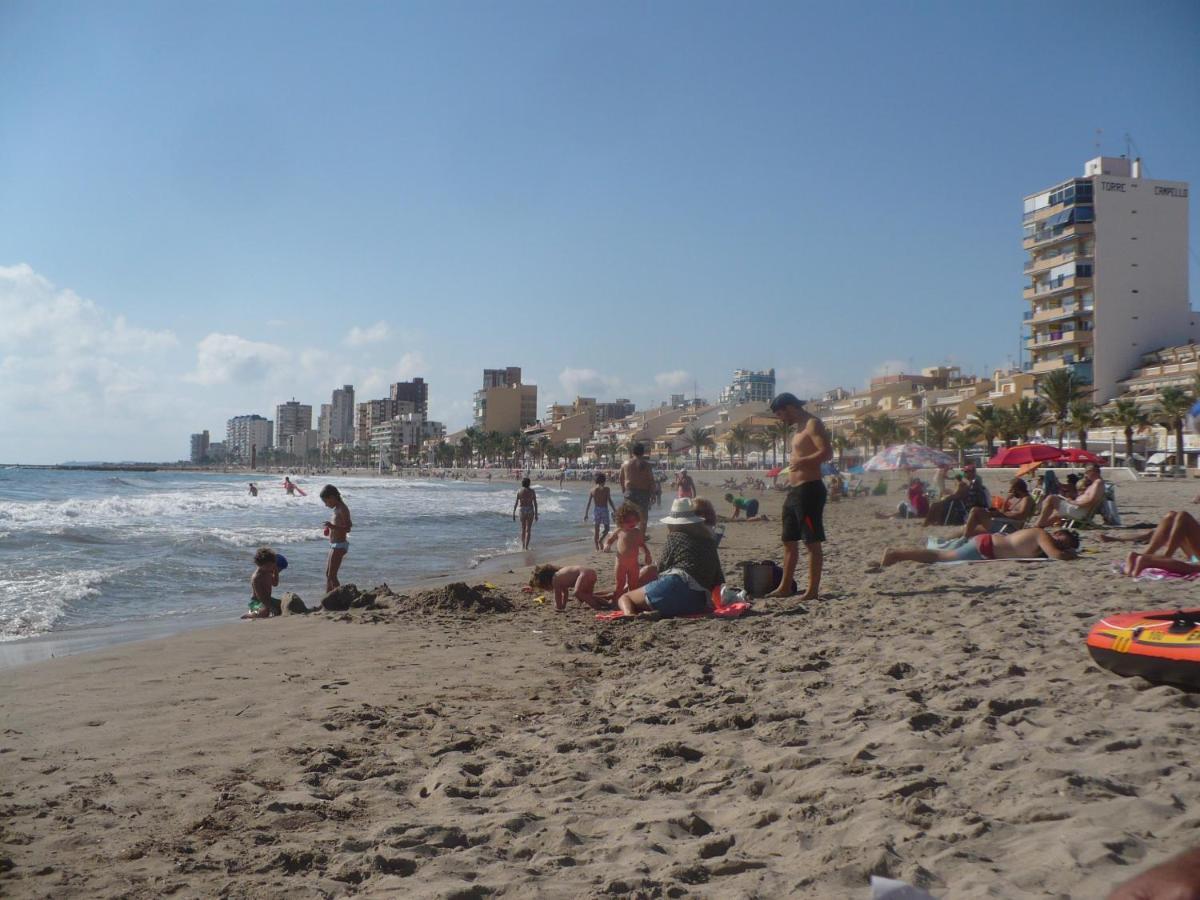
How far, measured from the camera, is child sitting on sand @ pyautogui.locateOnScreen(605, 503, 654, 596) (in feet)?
23.1

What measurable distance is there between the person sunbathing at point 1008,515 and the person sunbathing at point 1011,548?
132 centimetres

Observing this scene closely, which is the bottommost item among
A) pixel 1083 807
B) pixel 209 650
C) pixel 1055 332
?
pixel 209 650

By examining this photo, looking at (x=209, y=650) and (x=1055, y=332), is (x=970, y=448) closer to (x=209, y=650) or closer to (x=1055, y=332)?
(x=1055, y=332)

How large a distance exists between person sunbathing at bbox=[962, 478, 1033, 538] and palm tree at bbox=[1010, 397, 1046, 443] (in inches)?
1523

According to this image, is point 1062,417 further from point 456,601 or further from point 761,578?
point 456,601

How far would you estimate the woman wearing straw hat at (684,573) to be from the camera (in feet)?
21.4

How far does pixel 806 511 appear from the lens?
627 cm

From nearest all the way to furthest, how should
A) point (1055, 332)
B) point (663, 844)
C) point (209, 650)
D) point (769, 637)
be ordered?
1. point (663, 844)
2. point (769, 637)
3. point (209, 650)
4. point (1055, 332)

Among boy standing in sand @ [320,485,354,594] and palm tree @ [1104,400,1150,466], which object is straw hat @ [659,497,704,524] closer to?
boy standing in sand @ [320,485,354,594]

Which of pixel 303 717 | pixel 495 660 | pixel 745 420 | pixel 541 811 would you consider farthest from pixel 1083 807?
pixel 745 420

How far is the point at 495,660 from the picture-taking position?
5.59 metres

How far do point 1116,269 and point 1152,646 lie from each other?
59.0m

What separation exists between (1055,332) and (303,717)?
200ft

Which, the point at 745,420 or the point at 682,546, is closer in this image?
the point at 682,546
